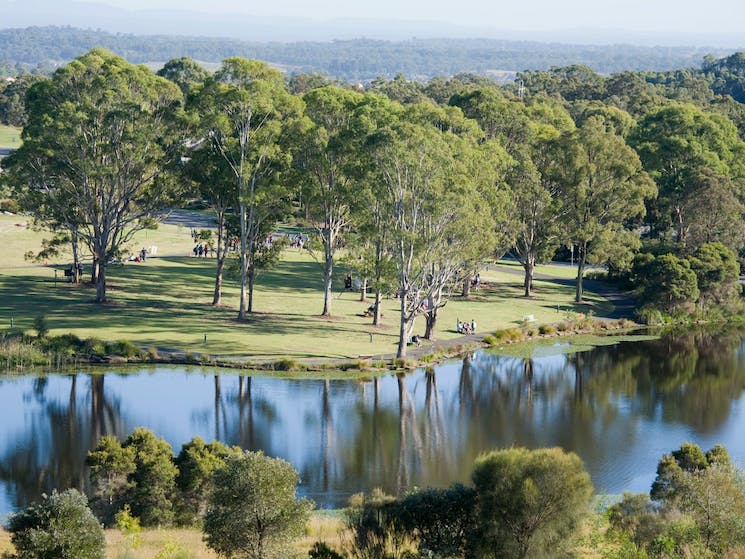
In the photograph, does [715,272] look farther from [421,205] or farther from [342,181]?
[342,181]

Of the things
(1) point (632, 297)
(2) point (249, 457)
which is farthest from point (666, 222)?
(2) point (249, 457)

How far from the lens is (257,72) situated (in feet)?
211

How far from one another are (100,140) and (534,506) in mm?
45729

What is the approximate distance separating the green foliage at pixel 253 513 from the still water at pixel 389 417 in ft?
38.9

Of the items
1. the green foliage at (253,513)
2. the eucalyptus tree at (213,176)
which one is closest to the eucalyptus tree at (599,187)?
the eucalyptus tree at (213,176)

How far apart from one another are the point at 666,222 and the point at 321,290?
28945mm

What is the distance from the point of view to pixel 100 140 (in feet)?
218

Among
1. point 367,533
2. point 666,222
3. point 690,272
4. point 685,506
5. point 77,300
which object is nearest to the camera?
point 367,533

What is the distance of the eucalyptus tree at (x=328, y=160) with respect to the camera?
63312 millimetres

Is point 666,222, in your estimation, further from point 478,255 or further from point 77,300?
point 77,300

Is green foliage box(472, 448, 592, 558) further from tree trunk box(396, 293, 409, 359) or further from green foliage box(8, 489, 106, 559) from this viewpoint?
tree trunk box(396, 293, 409, 359)

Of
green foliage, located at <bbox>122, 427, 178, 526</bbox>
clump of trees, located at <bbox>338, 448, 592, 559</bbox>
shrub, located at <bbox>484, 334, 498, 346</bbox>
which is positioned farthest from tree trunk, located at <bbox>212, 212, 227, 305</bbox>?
clump of trees, located at <bbox>338, 448, 592, 559</bbox>

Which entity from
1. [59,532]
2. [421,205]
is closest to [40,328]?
[421,205]

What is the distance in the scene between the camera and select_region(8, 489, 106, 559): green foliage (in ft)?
82.2
